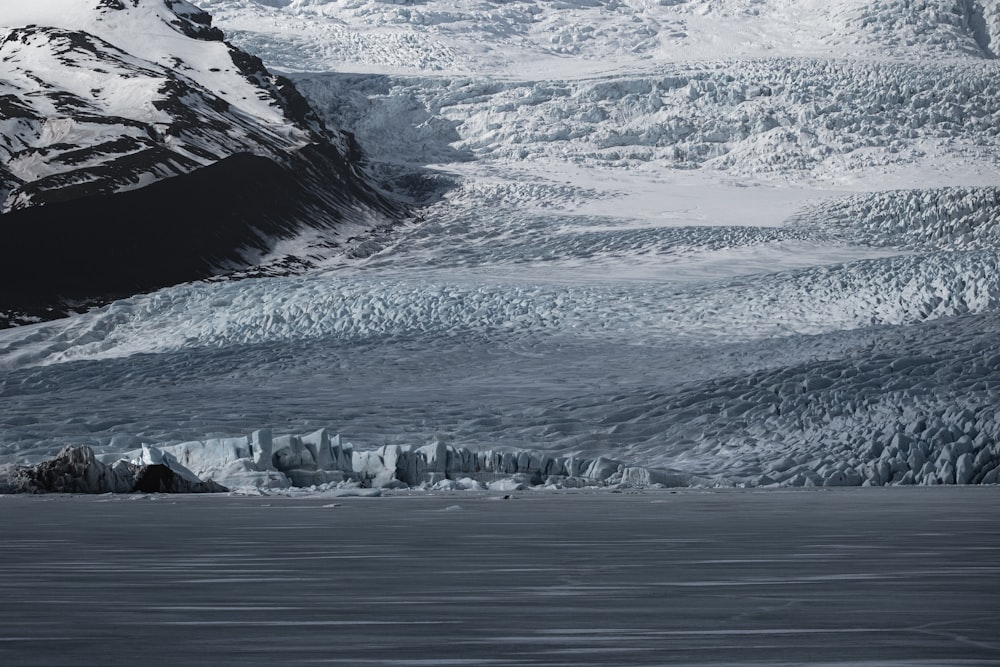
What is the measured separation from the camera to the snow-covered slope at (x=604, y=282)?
1599cm

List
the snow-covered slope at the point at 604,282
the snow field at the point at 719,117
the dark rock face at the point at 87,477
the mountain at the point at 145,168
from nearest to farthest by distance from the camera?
1. the dark rock face at the point at 87,477
2. the snow-covered slope at the point at 604,282
3. the mountain at the point at 145,168
4. the snow field at the point at 719,117

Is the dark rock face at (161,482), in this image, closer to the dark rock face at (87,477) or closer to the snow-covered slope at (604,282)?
the dark rock face at (87,477)

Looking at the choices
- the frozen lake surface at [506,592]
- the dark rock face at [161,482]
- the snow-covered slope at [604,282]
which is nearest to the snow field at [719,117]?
the snow-covered slope at [604,282]

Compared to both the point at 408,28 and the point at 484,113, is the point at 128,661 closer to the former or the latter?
the point at 484,113

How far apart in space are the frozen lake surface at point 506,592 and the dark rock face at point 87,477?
5117 millimetres

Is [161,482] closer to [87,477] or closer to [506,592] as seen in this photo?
[87,477]

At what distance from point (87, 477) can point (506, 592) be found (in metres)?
9.47

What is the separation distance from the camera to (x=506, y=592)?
3381mm

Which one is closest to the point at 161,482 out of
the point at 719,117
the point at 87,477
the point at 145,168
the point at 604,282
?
the point at 87,477

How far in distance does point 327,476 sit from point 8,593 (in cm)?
1006

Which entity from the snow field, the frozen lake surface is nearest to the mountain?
the snow field

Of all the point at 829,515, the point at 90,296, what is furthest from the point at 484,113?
the point at 829,515

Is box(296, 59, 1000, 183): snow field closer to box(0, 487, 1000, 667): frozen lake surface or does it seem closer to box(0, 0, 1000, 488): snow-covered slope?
box(0, 0, 1000, 488): snow-covered slope

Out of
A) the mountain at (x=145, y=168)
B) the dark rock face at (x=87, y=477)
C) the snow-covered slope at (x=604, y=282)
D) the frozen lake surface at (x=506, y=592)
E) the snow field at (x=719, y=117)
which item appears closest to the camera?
the frozen lake surface at (x=506, y=592)
